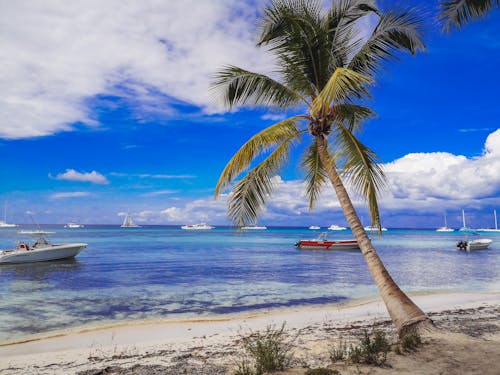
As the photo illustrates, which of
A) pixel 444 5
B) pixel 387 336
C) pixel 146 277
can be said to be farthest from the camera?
pixel 146 277

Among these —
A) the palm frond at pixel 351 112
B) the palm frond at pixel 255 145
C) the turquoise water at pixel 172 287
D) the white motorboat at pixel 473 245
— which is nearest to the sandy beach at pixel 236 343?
the turquoise water at pixel 172 287

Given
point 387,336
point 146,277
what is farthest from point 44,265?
point 387,336

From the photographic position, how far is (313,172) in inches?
443

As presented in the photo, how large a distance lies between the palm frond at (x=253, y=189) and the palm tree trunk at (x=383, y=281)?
107 cm

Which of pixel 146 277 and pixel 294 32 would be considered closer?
pixel 294 32

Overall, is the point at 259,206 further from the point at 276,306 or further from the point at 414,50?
the point at 276,306

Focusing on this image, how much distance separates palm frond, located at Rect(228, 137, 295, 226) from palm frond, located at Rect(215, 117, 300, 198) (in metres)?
0.22

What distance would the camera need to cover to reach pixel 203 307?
55.0ft

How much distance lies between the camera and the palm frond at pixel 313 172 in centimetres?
1098

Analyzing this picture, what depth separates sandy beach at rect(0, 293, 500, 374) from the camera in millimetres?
6664

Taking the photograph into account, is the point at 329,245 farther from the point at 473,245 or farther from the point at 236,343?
the point at 236,343

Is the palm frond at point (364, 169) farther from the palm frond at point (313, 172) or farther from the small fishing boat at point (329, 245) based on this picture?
the small fishing boat at point (329, 245)

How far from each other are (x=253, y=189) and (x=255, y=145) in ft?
3.58

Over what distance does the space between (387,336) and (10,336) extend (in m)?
11.7
